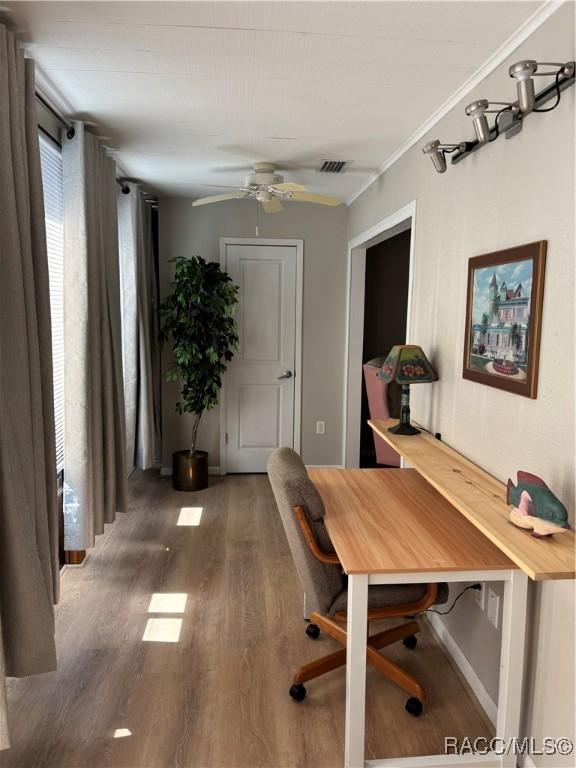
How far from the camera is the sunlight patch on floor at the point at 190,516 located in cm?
417

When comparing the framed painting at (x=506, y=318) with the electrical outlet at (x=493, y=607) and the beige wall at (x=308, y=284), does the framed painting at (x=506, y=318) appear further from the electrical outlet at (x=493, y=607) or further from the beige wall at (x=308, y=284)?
the beige wall at (x=308, y=284)

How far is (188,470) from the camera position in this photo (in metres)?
4.81

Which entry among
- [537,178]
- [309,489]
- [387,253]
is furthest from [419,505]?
[387,253]

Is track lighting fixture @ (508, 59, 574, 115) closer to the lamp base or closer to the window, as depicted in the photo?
the lamp base

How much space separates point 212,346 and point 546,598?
337cm

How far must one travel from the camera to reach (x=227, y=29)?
196cm

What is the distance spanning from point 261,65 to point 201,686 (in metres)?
2.51

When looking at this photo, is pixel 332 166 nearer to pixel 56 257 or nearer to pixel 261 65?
pixel 261 65

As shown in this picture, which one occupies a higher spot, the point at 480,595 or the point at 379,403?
the point at 379,403

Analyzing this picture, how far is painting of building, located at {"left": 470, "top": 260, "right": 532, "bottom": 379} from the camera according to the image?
1.94m

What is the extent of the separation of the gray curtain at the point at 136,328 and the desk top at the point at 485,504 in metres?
2.31

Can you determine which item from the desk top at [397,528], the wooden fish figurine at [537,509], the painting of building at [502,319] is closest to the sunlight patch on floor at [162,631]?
the desk top at [397,528]

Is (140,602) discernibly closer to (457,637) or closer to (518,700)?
(457,637)

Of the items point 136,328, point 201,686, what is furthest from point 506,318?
point 136,328
